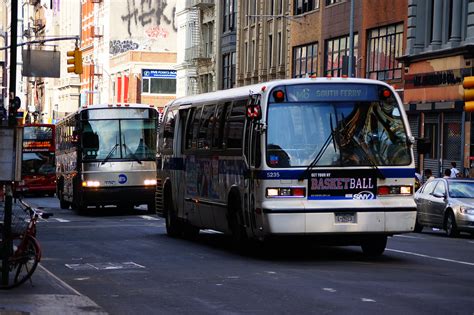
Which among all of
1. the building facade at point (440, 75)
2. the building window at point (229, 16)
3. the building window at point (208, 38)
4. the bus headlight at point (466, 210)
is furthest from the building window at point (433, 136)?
the building window at point (208, 38)

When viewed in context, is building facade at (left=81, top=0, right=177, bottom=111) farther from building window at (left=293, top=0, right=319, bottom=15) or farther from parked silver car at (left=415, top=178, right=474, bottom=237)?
parked silver car at (left=415, top=178, right=474, bottom=237)

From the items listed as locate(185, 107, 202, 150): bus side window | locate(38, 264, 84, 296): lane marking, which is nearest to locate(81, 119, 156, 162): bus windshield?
locate(185, 107, 202, 150): bus side window

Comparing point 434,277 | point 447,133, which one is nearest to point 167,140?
point 434,277

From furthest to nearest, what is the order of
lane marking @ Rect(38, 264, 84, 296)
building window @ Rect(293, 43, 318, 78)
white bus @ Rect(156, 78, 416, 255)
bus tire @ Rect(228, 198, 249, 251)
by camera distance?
1. building window @ Rect(293, 43, 318, 78)
2. bus tire @ Rect(228, 198, 249, 251)
3. white bus @ Rect(156, 78, 416, 255)
4. lane marking @ Rect(38, 264, 84, 296)

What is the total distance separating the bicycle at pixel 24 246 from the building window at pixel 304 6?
4572cm

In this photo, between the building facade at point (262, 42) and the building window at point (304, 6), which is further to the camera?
the building facade at point (262, 42)

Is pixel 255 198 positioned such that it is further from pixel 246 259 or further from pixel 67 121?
pixel 67 121

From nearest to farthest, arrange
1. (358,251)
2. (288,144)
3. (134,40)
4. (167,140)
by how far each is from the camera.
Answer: (288,144)
(358,251)
(167,140)
(134,40)

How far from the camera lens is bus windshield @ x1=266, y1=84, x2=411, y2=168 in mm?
19234

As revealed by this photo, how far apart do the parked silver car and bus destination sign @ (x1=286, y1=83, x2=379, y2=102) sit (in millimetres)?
10041

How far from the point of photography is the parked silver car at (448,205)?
29234 millimetres

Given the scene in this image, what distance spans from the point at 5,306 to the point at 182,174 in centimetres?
1195

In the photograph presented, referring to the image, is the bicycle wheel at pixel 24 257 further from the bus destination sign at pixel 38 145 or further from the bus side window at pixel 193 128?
the bus destination sign at pixel 38 145

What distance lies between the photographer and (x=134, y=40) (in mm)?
101250
